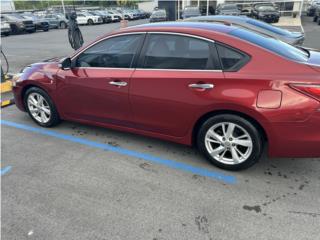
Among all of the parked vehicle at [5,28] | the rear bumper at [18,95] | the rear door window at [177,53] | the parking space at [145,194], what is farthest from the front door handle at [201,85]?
the parked vehicle at [5,28]

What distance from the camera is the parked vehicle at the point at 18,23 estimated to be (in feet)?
75.2

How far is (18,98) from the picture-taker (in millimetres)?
4703

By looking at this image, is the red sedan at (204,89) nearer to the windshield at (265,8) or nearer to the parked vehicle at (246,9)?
the windshield at (265,8)

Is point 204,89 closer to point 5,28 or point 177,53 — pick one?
point 177,53

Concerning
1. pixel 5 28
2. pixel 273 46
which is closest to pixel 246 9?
pixel 5 28

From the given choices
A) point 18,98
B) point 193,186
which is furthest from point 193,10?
point 193,186

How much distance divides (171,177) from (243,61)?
4.88 feet

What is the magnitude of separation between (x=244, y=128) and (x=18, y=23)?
24.6m

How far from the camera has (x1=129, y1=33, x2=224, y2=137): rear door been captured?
3.11 m

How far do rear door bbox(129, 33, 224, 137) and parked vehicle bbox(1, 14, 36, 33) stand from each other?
2345cm

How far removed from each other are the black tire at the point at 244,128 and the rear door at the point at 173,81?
0.17 m

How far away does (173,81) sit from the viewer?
10.6 feet

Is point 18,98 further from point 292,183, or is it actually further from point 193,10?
point 193,10

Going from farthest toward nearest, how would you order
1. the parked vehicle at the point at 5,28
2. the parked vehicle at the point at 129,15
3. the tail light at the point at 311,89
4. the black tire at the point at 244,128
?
1. the parked vehicle at the point at 129,15
2. the parked vehicle at the point at 5,28
3. the black tire at the point at 244,128
4. the tail light at the point at 311,89
